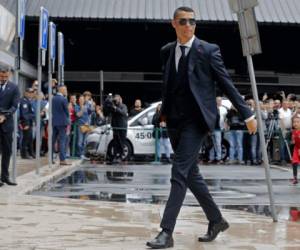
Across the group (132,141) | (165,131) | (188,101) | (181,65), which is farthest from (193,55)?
(132,141)

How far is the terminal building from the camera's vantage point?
33.4 meters

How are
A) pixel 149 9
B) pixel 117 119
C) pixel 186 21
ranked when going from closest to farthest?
pixel 186 21, pixel 117 119, pixel 149 9

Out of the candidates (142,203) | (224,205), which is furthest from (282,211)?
(142,203)

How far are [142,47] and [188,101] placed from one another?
101 feet

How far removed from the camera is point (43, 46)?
47.3ft

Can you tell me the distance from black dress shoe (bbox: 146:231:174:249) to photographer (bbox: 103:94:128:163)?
1443 cm

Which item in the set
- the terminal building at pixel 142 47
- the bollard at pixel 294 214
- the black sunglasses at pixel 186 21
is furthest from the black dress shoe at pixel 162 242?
the terminal building at pixel 142 47

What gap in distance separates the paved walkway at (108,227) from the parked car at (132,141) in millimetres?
11351

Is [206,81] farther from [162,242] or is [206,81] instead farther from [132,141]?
[132,141]

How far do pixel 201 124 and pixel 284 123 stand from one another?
50.6ft

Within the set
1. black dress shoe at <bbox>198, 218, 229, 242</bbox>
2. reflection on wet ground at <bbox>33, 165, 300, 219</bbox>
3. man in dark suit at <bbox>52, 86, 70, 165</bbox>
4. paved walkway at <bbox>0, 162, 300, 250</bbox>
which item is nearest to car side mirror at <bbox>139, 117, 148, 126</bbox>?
man in dark suit at <bbox>52, 86, 70, 165</bbox>

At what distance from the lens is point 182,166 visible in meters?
6.82

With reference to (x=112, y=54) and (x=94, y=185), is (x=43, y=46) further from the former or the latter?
(x=112, y=54)

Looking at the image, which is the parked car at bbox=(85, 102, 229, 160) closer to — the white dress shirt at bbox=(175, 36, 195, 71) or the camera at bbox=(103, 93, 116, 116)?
the camera at bbox=(103, 93, 116, 116)
